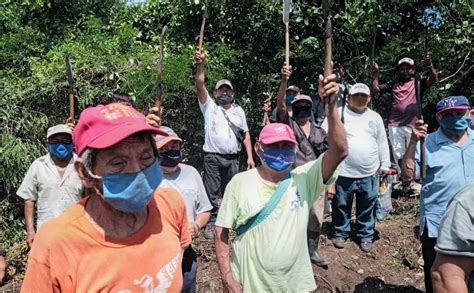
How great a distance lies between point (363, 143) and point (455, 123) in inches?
65.2

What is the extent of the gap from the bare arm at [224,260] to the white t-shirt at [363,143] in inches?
110

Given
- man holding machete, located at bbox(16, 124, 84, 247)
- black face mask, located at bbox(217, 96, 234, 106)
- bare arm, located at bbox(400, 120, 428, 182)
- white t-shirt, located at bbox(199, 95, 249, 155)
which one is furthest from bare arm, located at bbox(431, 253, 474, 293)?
black face mask, located at bbox(217, 96, 234, 106)

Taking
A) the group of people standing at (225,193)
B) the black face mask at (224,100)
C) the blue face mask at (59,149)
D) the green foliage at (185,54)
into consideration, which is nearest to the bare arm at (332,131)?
the group of people standing at (225,193)

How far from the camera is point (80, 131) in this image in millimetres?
1677

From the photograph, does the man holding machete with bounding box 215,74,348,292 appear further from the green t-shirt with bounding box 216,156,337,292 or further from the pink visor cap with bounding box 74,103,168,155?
the pink visor cap with bounding box 74,103,168,155

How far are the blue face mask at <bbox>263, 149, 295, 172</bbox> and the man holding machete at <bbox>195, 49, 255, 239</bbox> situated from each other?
2.93m

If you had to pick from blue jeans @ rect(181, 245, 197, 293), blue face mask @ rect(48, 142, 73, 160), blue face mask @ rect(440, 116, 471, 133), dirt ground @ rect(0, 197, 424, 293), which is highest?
blue face mask @ rect(440, 116, 471, 133)

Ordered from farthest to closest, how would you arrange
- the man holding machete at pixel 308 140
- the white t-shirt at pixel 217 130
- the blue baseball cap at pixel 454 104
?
the white t-shirt at pixel 217 130 → the man holding machete at pixel 308 140 → the blue baseball cap at pixel 454 104

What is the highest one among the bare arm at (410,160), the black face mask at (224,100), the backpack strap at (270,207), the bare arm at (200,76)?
the bare arm at (200,76)

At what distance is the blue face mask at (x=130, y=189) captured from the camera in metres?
1.66

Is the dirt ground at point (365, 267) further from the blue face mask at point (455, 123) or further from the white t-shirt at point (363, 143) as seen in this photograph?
the blue face mask at point (455, 123)

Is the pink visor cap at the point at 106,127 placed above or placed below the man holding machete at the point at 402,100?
below

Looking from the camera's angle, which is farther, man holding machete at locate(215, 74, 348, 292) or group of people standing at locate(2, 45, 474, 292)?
man holding machete at locate(215, 74, 348, 292)

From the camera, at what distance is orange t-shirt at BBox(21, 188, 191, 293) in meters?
1.59
